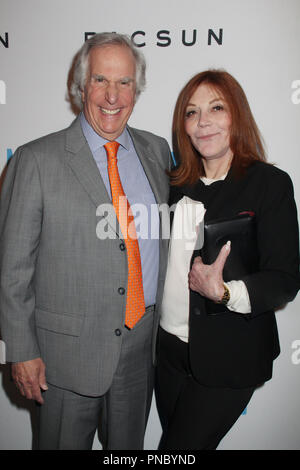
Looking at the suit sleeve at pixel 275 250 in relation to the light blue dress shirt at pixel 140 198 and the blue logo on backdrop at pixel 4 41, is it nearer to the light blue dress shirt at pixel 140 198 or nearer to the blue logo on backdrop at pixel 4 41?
the light blue dress shirt at pixel 140 198

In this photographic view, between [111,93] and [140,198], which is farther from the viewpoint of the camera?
[140,198]

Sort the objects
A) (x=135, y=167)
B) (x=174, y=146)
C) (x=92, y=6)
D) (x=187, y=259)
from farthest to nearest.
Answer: (x=174, y=146)
(x=92, y=6)
(x=135, y=167)
(x=187, y=259)

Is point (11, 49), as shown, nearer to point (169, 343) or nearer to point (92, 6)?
point (92, 6)

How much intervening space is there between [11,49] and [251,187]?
155 centimetres

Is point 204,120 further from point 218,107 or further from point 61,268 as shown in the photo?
point 61,268

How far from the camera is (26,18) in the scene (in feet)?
6.37

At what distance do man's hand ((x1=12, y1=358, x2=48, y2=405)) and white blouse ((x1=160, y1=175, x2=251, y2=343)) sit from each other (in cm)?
57

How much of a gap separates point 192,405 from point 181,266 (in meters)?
0.60

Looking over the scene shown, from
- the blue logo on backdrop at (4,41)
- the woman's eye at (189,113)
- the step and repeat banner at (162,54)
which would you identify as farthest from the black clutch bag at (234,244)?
the blue logo on backdrop at (4,41)

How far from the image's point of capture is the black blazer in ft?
4.53

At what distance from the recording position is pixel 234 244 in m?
1.35

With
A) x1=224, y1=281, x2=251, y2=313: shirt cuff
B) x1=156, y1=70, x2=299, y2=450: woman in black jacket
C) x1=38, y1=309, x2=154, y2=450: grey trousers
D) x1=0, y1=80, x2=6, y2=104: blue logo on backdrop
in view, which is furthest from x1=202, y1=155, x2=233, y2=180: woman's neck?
x1=0, y1=80, x2=6, y2=104: blue logo on backdrop

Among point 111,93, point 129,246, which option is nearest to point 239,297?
point 129,246

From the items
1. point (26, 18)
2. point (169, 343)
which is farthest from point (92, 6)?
point (169, 343)
